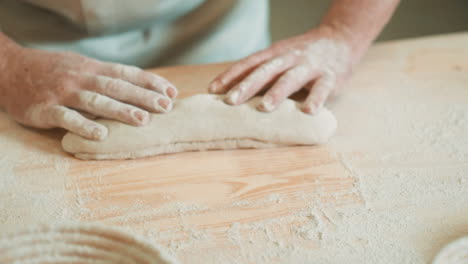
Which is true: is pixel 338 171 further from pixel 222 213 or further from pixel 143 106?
pixel 143 106

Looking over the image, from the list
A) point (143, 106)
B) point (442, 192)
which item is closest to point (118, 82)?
point (143, 106)

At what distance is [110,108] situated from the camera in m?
1.17

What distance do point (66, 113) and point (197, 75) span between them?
0.47 meters

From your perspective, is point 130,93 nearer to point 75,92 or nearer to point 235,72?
point 75,92

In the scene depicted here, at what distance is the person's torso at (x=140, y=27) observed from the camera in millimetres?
1387

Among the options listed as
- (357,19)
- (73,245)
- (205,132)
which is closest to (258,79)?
(205,132)

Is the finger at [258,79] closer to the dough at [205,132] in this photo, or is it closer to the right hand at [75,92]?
the dough at [205,132]

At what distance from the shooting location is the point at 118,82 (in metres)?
1.21

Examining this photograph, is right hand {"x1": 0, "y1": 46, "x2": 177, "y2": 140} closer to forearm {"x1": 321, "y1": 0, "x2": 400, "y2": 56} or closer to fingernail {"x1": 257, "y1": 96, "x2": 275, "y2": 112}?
fingernail {"x1": 257, "y1": 96, "x2": 275, "y2": 112}

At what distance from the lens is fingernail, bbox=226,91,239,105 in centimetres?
121

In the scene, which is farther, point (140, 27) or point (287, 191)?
point (140, 27)

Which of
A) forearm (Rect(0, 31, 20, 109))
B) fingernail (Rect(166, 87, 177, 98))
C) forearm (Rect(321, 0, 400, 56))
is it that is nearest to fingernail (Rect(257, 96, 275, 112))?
fingernail (Rect(166, 87, 177, 98))

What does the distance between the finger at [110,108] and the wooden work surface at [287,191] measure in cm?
11

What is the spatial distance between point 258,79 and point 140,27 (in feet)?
1.60
